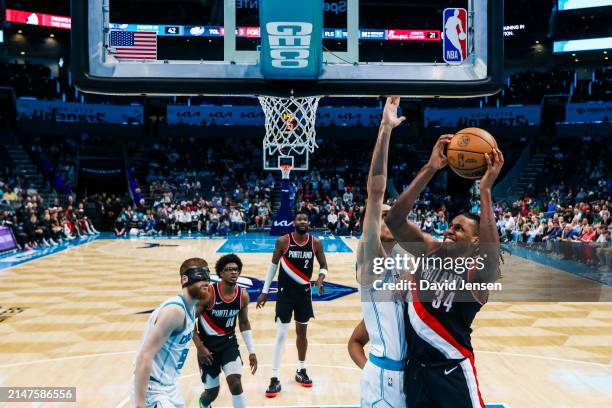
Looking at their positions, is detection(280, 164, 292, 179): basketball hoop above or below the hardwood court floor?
above

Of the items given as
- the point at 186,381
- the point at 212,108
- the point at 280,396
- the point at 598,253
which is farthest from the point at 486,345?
the point at 212,108

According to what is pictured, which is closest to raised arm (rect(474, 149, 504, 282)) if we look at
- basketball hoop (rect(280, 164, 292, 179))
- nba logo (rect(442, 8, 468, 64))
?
nba logo (rect(442, 8, 468, 64))

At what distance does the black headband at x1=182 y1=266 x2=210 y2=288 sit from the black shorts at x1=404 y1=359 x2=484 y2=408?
4.42ft

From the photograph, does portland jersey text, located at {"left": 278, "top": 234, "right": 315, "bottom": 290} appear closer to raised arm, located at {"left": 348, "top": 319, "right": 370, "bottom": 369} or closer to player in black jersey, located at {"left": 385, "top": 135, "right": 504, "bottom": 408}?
raised arm, located at {"left": 348, "top": 319, "right": 370, "bottom": 369}

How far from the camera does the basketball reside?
117 inches

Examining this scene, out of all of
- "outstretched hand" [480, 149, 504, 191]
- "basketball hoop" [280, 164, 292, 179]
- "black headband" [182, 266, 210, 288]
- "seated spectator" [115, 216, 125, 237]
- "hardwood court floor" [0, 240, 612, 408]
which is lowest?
"hardwood court floor" [0, 240, 612, 408]

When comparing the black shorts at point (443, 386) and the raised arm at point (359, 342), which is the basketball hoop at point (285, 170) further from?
the black shorts at point (443, 386)

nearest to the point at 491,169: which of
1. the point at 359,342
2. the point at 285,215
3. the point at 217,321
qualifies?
the point at 359,342

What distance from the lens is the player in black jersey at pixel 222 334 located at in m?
4.81

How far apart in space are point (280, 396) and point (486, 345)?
3213mm

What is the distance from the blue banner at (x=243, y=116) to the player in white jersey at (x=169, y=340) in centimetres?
2771

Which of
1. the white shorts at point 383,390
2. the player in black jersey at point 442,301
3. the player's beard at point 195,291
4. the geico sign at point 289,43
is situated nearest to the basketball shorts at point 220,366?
the player's beard at point 195,291

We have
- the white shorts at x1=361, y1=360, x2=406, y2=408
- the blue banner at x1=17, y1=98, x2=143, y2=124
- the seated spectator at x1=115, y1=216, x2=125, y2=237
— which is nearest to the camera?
the white shorts at x1=361, y1=360, x2=406, y2=408

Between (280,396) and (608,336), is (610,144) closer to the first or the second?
(608,336)
